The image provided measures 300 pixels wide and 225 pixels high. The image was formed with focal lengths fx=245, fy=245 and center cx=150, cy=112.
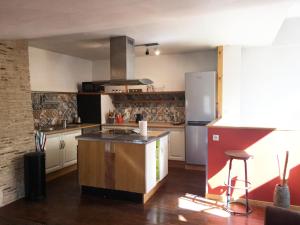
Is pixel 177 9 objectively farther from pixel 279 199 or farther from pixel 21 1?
pixel 279 199

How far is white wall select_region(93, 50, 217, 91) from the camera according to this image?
5285 mm

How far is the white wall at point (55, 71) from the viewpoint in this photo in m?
4.69

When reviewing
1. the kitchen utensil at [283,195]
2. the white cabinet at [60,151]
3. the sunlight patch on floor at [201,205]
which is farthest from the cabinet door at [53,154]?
the kitchen utensil at [283,195]

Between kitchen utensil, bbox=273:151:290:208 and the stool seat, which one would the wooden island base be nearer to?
the stool seat

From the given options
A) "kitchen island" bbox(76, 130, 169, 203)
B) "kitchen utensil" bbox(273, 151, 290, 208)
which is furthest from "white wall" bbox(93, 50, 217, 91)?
"kitchen utensil" bbox(273, 151, 290, 208)

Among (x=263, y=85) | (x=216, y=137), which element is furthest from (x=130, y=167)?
(x=263, y=85)

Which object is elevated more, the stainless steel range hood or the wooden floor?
the stainless steel range hood

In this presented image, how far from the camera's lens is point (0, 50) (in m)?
3.33

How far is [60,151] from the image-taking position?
14.9 feet

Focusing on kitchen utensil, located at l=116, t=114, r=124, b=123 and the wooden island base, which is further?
kitchen utensil, located at l=116, t=114, r=124, b=123

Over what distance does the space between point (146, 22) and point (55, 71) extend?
3116 mm

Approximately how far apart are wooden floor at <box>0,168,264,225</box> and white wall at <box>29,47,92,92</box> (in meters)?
2.15

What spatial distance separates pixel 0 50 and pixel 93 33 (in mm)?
1270

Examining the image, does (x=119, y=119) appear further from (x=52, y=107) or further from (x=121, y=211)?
(x=121, y=211)
